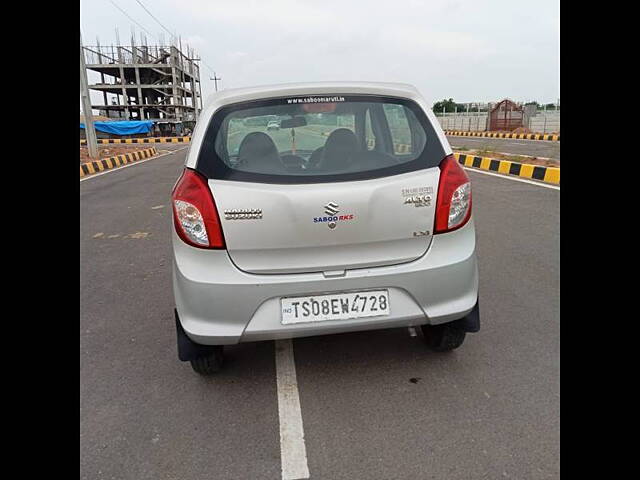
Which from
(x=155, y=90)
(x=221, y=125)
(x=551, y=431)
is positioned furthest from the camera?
(x=155, y=90)

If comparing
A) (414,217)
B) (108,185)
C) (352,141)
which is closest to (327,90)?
(352,141)

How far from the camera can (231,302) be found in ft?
6.89

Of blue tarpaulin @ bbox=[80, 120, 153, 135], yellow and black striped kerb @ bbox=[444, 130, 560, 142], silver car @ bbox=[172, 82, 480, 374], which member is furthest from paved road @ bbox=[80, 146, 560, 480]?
blue tarpaulin @ bbox=[80, 120, 153, 135]

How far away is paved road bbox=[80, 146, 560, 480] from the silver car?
38cm

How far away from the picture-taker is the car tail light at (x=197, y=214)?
82.3 inches

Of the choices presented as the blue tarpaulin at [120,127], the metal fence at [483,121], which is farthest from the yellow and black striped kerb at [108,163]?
the blue tarpaulin at [120,127]

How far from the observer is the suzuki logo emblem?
2078mm

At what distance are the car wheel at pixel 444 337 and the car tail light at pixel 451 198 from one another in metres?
0.62

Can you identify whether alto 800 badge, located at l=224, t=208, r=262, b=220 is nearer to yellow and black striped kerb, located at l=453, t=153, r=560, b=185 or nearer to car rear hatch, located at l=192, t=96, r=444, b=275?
car rear hatch, located at l=192, t=96, r=444, b=275

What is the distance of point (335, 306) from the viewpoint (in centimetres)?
216

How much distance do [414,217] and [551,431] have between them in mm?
1126

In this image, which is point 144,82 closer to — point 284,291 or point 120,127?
point 120,127

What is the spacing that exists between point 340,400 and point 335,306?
52 centimetres

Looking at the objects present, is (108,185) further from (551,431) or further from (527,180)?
(551,431)
